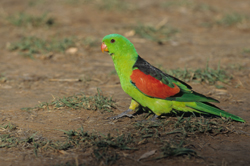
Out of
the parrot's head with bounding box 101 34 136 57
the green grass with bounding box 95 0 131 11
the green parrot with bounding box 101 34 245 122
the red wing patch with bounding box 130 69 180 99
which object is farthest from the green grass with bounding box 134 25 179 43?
the red wing patch with bounding box 130 69 180 99

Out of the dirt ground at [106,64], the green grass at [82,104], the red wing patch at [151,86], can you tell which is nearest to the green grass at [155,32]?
the dirt ground at [106,64]

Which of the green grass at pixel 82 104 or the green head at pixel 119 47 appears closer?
the green head at pixel 119 47

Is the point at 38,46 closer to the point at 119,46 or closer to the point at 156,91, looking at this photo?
the point at 119,46

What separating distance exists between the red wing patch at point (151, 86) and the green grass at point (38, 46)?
3.64m

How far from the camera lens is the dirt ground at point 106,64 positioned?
333cm

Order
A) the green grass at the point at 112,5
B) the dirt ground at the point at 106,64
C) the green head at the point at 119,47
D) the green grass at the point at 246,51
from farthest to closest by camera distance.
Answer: the green grass at the point at 112,5, the green grass at the point at 246,51, the green head at the point at 119,47, the dirt ground at the point at 106,64

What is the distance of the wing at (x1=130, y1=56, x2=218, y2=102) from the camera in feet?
12.3

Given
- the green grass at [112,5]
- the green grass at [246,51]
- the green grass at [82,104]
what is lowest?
the green grass at [82,104]

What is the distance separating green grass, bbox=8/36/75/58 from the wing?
3613mm

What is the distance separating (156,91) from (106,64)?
2.97m

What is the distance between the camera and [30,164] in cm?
305

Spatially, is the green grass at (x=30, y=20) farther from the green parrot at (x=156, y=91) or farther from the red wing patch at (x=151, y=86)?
the red wing patch at (x=151, y=86)

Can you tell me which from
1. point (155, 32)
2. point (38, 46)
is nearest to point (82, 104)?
point (38, 46)

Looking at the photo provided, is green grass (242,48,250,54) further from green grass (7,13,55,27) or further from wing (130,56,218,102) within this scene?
green grass (7,13,55,27)
